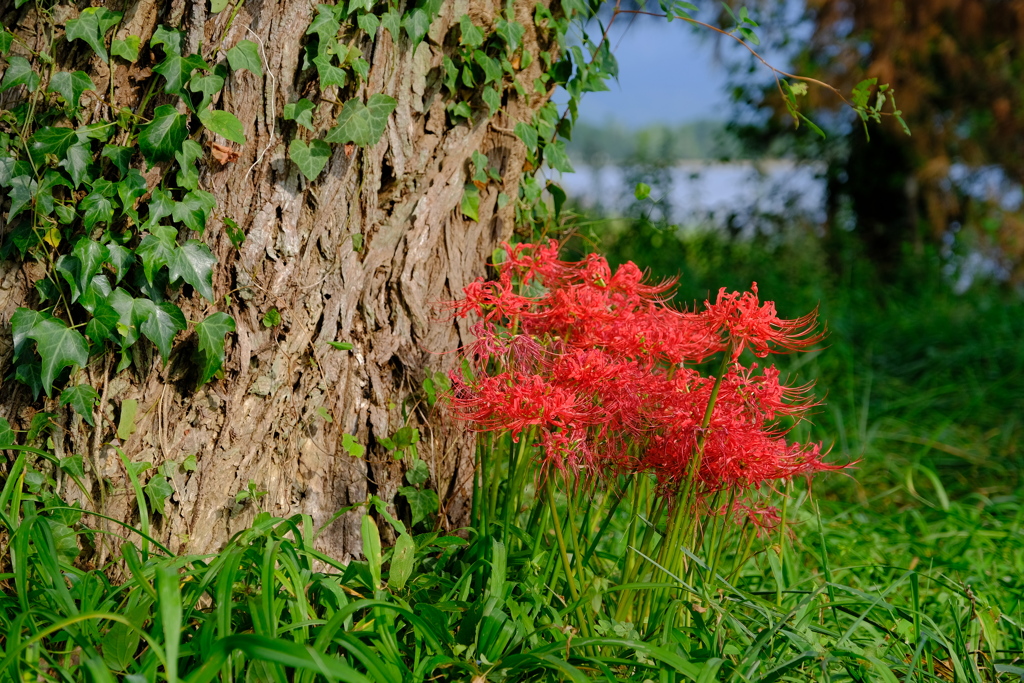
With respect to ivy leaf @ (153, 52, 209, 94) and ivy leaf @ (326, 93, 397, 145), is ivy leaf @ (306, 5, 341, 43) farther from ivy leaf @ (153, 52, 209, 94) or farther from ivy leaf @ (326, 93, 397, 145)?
ivy leaf @ (153, 52, 209, 94)

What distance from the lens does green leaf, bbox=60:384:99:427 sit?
5.53ft

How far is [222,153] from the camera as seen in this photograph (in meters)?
1.68

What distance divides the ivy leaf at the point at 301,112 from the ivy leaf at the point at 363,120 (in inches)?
2.2

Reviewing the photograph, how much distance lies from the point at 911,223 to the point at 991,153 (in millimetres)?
700

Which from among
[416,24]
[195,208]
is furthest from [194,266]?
[416,24]

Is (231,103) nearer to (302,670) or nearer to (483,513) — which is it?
(483,513)

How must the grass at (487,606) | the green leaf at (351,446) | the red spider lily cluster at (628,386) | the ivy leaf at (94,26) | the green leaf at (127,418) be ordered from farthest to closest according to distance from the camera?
the green leaf at (351,446) < the green leaf at (127,418) < the ivy leaf at (94,26) < the red spider lily cluster at (628,386) < the grass at (487,606)

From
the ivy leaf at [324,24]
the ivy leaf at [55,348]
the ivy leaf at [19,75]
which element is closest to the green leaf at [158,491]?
the ivy leaf at [55,348]

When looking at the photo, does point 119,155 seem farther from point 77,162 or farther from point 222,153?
point 222,153

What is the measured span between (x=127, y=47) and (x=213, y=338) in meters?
0.64

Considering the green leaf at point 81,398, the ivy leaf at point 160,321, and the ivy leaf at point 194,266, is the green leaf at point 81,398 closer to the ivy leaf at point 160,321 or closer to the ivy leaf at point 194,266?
the ivy leaf at point 160,321

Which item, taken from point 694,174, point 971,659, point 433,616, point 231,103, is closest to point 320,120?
point 231,103

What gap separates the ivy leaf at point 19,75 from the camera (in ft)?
5.37

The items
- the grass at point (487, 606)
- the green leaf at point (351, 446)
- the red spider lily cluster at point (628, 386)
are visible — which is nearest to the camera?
the grass at point (487, 606)
